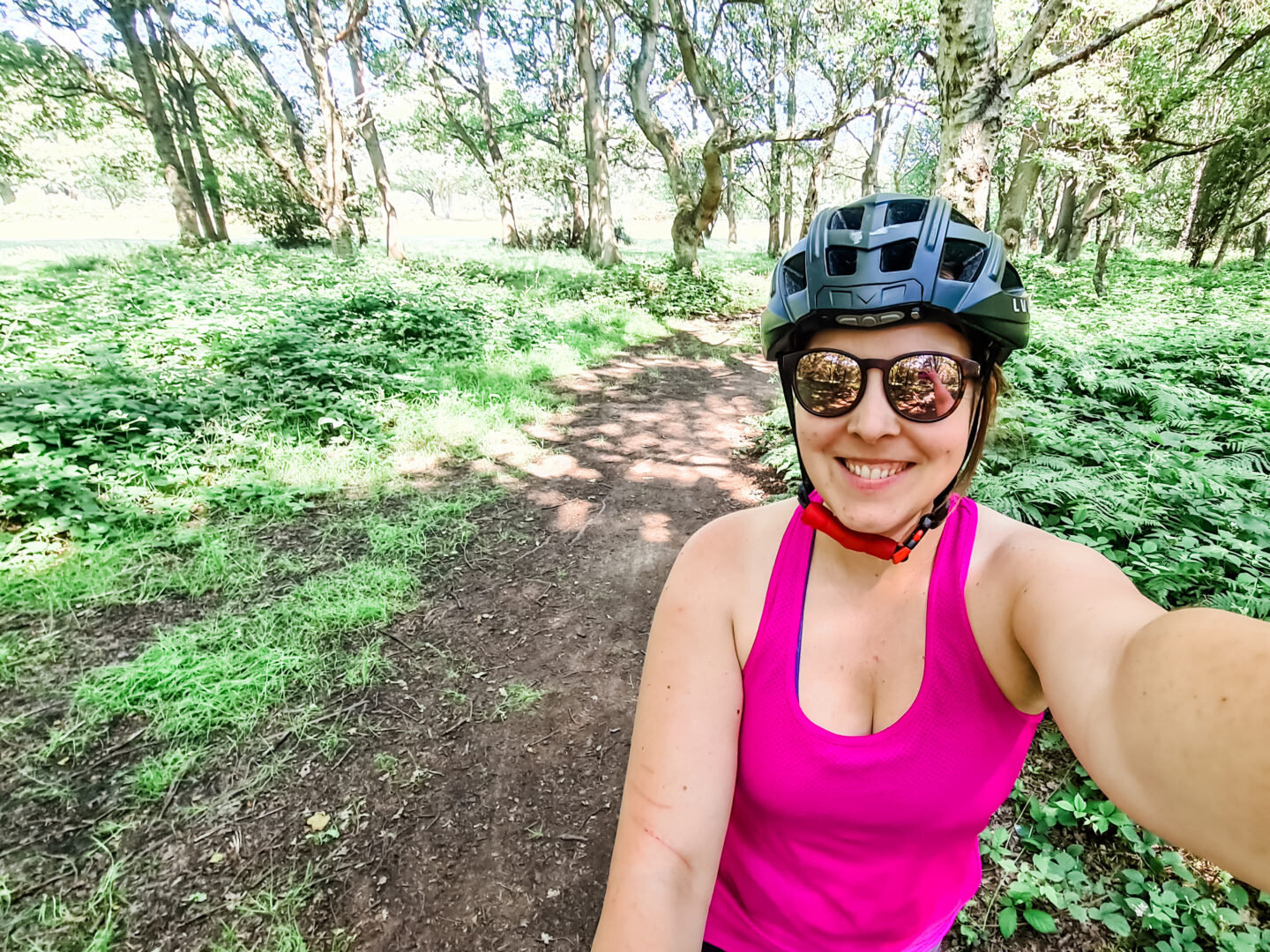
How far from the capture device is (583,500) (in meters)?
5.50

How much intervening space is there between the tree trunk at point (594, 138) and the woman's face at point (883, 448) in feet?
56.8

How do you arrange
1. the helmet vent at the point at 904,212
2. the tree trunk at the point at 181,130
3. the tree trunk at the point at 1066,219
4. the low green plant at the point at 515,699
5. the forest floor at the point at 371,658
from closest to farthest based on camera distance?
the helmet vent at the point at 904,212, the forest floor at the point at 371,658, the low green plant at the point at 515,699, the tree trunk at the point at 181,130, the tree trunk at the point at 1066,219

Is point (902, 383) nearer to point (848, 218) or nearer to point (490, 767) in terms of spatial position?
point (848, 218)

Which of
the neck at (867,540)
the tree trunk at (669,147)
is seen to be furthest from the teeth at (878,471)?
the tree trunk at (669,147)

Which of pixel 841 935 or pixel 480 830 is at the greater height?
pixel 841 935

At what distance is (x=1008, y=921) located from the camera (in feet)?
6.71

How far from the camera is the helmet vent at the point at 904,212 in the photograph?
1522mm

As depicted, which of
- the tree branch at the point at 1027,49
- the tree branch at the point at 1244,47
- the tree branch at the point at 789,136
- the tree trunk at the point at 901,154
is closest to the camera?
the tree branch at the point at 1027,49

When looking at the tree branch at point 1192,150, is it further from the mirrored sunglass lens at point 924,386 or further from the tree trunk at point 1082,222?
the mirrored sunglass lens at point 924,386

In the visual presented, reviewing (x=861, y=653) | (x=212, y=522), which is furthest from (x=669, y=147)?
(x=861, y=653)

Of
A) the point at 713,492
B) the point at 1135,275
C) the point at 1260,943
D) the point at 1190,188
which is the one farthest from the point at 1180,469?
the point at 1190,188

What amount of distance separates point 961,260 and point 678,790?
4.74ft

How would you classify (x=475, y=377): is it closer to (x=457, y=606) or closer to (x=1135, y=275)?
(x=457, y=606)

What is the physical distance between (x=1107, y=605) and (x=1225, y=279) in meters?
18.1
